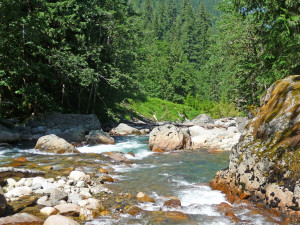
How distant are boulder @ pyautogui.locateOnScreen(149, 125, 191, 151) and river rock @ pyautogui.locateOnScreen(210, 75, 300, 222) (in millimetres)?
7793

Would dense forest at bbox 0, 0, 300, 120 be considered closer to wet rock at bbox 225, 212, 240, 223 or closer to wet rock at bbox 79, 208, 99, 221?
wet rock at bbox 225, 212, 240, 223

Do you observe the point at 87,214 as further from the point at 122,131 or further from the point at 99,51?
the point at 122,131

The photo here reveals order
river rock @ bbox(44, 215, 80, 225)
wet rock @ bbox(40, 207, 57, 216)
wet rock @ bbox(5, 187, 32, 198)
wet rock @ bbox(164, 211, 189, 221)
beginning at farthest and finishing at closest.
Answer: wet rock @ bbox(5, 187, 32, 198) → wet rock @ bbox(164, 211, 189, 221) → wet rock @ bbox(40, 207, 57, 216) → river rock @ bbox(44, 215, 80, 225)

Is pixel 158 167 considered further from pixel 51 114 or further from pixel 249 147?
pixel 51 114

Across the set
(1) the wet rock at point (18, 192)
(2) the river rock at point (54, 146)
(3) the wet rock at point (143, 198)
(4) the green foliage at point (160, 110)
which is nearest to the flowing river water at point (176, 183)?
(3) the wet rock at point (143, 198)

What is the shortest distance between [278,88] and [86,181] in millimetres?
6401

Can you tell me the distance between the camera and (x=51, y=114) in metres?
18.9

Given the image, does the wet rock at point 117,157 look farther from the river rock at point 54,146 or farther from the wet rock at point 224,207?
the wet rock at point 224,207

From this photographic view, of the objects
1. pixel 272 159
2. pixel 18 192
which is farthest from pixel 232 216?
pixel 18 192

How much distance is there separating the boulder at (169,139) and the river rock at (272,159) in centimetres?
779

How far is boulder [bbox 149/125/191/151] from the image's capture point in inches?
619

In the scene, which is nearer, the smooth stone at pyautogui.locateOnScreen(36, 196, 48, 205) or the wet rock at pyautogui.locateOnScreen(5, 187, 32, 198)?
the smooth stone at pyautogui.locateOnScreen(36, 196, 48, 205)

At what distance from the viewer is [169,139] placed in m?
16.0

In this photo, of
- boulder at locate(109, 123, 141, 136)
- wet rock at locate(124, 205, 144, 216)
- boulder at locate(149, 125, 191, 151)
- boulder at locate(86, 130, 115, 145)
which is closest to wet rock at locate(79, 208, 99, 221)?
wet rock at locate(124, 205, 144, 216)
